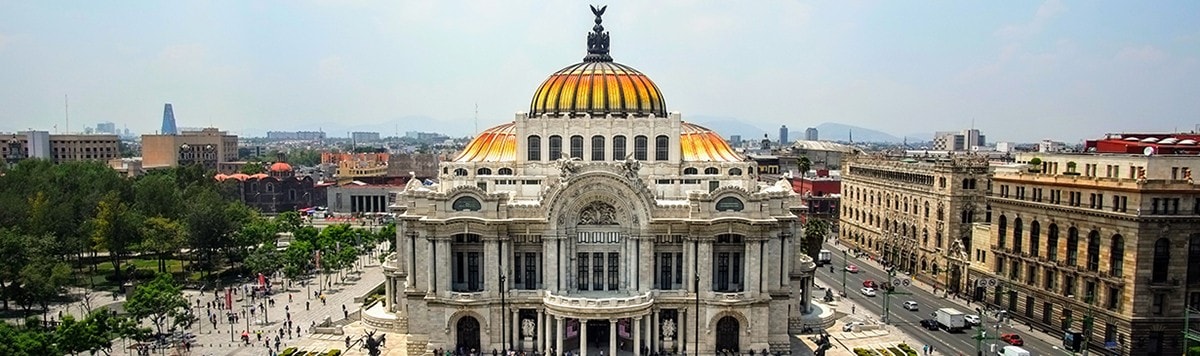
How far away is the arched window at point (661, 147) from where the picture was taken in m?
73.1

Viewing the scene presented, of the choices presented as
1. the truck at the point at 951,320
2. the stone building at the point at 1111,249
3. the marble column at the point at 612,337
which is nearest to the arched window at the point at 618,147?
the marble column at the point at 612,337

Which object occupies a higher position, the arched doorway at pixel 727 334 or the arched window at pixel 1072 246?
the arched window at pixel 1072 246

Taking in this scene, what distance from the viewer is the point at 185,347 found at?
65.9 metres

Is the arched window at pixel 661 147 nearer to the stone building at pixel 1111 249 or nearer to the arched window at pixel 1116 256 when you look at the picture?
the stone building at pixel 1111 249

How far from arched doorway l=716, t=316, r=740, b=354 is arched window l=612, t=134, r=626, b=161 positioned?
17042 millimetres

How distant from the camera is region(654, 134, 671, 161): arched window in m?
73.1

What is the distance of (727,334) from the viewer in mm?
65500

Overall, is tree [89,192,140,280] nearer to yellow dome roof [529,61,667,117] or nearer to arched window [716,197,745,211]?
yellow dome roof [529,61,667,117]

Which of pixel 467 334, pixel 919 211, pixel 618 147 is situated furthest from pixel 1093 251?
pixel 467 334

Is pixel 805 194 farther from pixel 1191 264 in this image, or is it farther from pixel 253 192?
pixel 253 192

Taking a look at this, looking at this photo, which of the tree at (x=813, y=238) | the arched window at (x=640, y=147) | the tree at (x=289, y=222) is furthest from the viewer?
the tree at (x=289, y=222)

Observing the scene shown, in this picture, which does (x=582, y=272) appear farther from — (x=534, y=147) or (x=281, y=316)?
(x=281, y=316)

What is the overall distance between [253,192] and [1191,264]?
15330cm

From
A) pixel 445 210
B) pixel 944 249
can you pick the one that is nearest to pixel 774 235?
pixel 445 210
